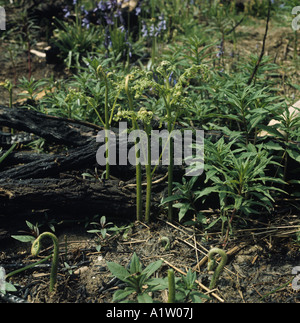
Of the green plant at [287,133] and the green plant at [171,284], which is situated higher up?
the green plant at [287,133]

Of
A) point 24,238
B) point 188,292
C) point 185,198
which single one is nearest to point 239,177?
point 185,198

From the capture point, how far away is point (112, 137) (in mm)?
2775

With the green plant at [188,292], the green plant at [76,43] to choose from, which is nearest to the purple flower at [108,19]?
the green plant at [76,43]

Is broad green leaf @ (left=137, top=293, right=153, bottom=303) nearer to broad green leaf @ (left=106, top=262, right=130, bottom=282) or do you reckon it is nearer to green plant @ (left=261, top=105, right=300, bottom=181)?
broad green leaf @ (left=106, top=262, right=130, bottom=282)

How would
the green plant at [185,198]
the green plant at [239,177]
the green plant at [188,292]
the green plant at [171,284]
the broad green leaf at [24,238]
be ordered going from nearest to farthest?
the green plant at [171,284] → the green plant at [188,292] → the green plant at [239,177] → the broad green leaf at [24,238] → the green plant at [185,198]

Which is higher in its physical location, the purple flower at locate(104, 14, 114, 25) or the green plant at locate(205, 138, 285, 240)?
the purple flower at locate(104, 14, 114, 25)

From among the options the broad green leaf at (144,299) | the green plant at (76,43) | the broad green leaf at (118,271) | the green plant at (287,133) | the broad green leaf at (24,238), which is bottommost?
the broad green leaf at (144,299)

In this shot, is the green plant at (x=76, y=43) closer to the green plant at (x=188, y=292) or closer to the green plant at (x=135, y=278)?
the green plant at (x=135, y=278)

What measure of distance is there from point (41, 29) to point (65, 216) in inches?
155

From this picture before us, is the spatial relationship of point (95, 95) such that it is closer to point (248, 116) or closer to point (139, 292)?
point (248, 116)

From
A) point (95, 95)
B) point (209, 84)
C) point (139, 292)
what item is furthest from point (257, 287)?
point (95, 95)

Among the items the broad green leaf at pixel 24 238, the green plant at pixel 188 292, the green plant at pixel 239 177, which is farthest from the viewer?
the broad green leaf at pixel 24 238

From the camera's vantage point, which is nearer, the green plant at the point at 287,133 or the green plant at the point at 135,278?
the green plant at the point at 135,278

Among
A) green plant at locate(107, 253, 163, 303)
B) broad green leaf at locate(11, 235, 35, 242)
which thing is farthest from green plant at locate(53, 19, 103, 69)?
green plant at locate(107, 253, 163, 303)
